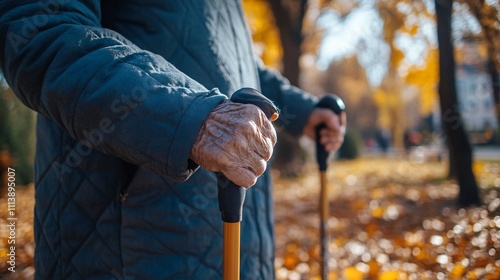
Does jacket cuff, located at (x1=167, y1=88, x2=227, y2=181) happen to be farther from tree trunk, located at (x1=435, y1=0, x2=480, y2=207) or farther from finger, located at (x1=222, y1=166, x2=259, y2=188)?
tree trunk, located at (x1=435, y1=0, x2=480, y2=207)

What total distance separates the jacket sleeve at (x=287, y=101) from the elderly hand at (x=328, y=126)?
0.04 meters

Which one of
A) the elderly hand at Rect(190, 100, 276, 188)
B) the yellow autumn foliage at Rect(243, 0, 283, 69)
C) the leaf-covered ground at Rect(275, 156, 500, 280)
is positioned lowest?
the leaf-covered ground at Rect(275, 156, 500, 280)

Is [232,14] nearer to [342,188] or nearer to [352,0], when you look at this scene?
[342,188]

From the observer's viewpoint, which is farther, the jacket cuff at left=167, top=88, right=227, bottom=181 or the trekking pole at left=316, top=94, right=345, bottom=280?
the trekking pole at left=316, top=94, right=345, bottom=280

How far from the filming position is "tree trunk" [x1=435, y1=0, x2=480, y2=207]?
14.2 ft

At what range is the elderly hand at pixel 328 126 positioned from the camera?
76.0 inches

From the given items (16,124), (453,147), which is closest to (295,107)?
(453,147)

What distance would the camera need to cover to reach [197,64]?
4.15 ft

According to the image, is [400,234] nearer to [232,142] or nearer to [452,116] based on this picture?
[452,116]

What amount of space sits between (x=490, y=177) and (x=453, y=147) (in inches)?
30.7

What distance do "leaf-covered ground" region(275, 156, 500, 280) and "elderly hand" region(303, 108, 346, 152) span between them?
1411mm

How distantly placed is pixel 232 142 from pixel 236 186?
0.56 feet

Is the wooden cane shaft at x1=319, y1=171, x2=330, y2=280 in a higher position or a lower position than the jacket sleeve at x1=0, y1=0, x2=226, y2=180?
lower

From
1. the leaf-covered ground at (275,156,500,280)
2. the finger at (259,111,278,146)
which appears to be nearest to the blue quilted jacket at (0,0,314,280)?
the finger at (259,111,278,146)
